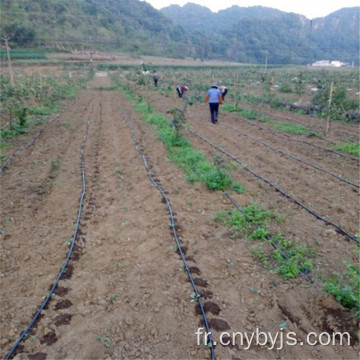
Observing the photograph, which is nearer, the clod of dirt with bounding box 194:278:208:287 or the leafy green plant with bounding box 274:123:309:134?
the clod of dirt with bounding box 194:278:208:287

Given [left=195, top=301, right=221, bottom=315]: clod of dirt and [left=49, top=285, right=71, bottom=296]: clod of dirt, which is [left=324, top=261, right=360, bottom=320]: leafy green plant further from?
[left=49, top=285, right=71, bottom=296]: clod of dirt

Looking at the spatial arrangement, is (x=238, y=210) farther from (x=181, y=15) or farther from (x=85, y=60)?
(x=181, y=15)

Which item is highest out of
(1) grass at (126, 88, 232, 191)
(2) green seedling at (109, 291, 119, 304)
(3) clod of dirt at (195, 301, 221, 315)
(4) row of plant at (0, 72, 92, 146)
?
(4) row of plant at (0, 72, 92, 146)

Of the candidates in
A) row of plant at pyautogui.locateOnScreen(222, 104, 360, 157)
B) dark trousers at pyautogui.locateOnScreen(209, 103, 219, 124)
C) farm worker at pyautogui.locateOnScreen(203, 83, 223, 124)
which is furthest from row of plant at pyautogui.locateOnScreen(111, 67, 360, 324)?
dark trousers at pyautogui.locateOnScreen(209, 103, 219, 124)

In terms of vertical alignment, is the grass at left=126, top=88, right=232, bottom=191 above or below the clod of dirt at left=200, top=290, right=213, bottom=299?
above

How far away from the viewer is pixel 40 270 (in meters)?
4.25

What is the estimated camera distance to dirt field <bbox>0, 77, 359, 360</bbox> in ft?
10.7

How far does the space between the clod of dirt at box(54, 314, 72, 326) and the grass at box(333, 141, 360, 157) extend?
7629mm

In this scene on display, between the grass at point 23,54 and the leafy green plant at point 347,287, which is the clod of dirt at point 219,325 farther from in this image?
the grass at point 23,54

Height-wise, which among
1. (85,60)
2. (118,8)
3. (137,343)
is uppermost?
(118,8)

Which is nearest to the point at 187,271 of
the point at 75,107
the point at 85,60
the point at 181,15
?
the point at 75,107

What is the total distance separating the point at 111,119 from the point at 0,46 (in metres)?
42.3

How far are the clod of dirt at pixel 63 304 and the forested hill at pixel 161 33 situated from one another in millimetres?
42569

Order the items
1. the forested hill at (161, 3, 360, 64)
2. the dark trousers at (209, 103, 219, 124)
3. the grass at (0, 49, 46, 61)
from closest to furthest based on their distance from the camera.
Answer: the dark trousers at (209, 103, 219, 124) < the grass at (0, 49, 46, 61) < the forested hill at (161, 3, 360, 64)
